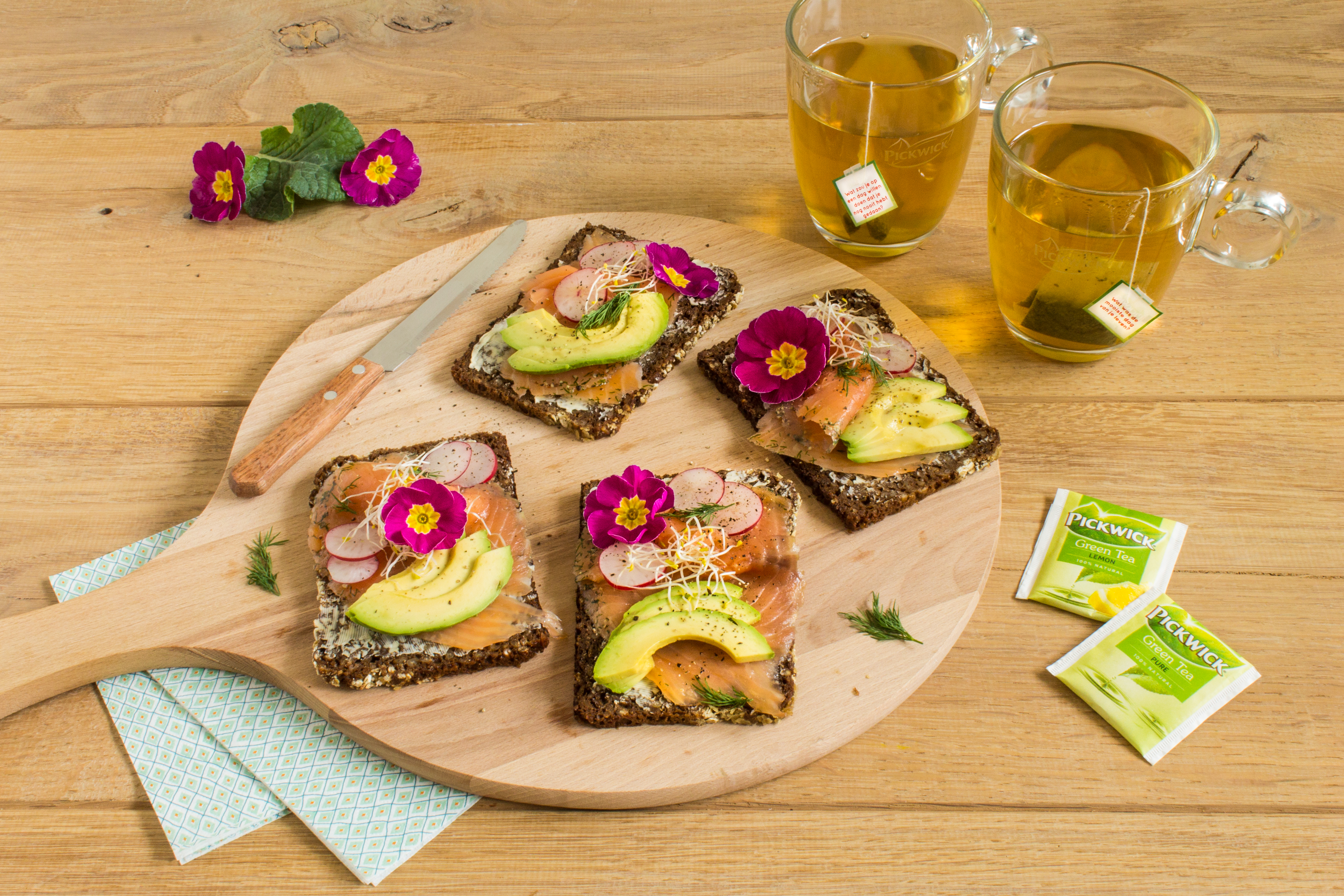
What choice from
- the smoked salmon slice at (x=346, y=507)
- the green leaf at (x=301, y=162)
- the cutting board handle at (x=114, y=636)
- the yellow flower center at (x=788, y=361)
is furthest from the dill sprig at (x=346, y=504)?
the green leaf at (x=301, y=162)

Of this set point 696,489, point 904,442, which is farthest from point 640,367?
point 904,442

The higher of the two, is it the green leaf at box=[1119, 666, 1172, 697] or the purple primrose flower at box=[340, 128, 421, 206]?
the purple primrose flower at box=[340, 128, 421, 206]

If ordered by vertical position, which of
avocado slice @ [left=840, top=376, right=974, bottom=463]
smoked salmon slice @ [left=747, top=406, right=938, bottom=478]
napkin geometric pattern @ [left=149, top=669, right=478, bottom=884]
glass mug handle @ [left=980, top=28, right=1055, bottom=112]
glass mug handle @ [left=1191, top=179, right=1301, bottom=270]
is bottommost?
napkin geometric pattern @ [left=149, top=669, right=478, bottom=884]

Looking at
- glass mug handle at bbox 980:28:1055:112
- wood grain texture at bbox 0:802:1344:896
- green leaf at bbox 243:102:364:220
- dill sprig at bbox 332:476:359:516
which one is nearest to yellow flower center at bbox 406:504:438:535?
dill sprig at bbox 332:476:359:516

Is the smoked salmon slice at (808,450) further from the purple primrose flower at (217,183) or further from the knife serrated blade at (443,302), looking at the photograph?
the purple primrose flower at (217,183)

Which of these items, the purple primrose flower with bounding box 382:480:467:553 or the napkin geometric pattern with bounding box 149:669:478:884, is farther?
the purple primrose flower with bounding box 382:480:467:553

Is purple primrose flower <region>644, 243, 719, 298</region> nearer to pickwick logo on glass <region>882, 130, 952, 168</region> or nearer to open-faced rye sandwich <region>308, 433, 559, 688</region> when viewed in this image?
pickwick logo on glass <region>882, 130, 952, 168</region>

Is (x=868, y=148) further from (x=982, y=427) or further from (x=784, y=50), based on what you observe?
(x=784, y=50)
